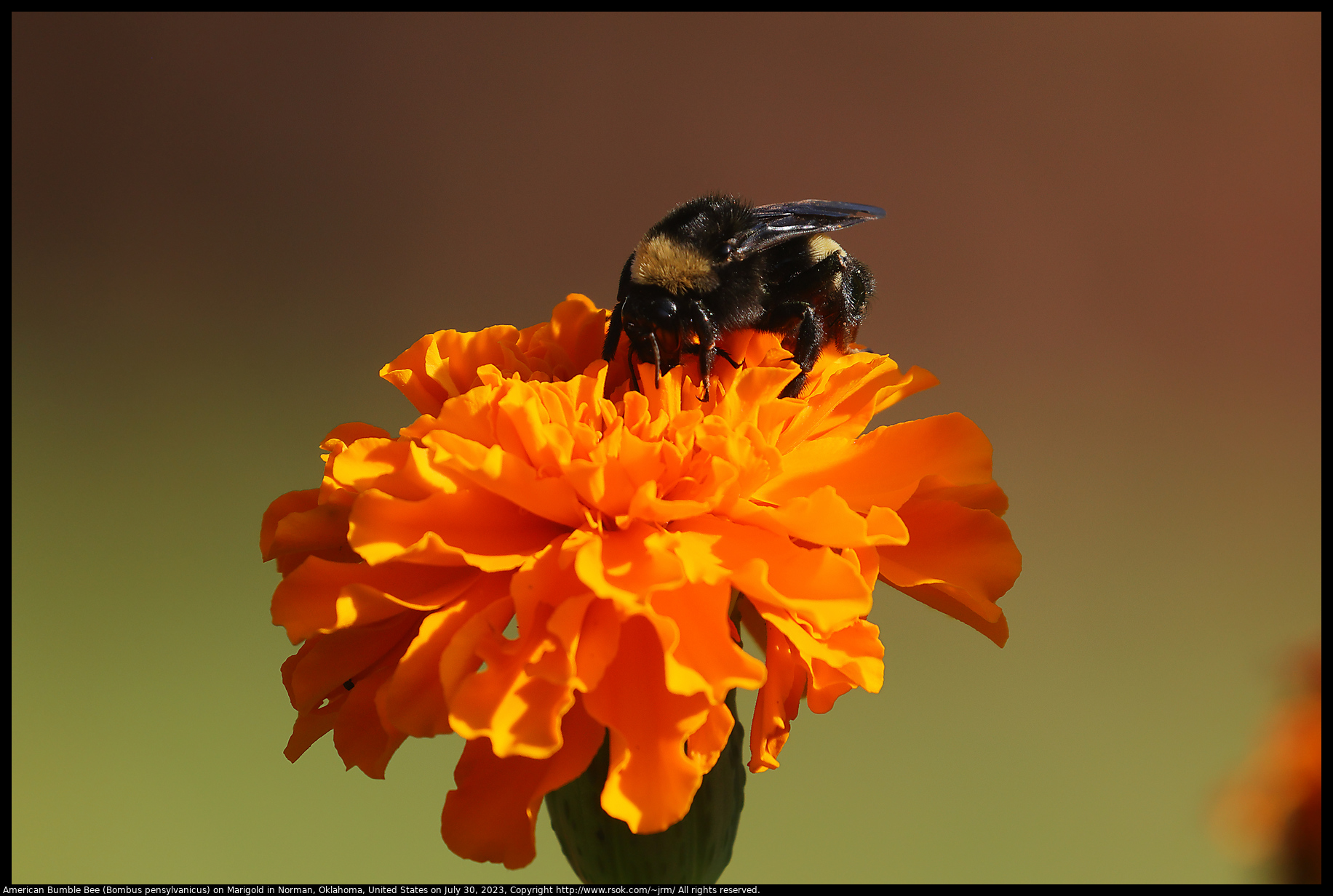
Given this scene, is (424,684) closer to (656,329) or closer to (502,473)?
(502,473)

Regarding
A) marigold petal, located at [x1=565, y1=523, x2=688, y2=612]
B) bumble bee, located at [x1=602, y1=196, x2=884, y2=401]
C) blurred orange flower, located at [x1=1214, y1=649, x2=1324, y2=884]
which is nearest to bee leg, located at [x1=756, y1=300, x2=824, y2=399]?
bumble bee, located at [x1=602, y1=196, x2=884, y2=401]

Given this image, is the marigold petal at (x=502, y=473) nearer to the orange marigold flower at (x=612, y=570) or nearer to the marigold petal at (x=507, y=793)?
the orange marigold flower at (x=612, y=570)

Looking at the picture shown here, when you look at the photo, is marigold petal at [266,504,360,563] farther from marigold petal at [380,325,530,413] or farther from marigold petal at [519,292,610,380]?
marigold petal at [519,292,610,380]

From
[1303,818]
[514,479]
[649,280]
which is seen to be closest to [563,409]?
[514,479]

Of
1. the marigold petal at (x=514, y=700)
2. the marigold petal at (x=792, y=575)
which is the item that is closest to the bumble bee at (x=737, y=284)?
the marigold petal at (x=792, y=575)

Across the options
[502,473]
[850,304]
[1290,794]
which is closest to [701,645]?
[502,473]

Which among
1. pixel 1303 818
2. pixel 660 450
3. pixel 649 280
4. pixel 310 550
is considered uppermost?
pixel 649 280
